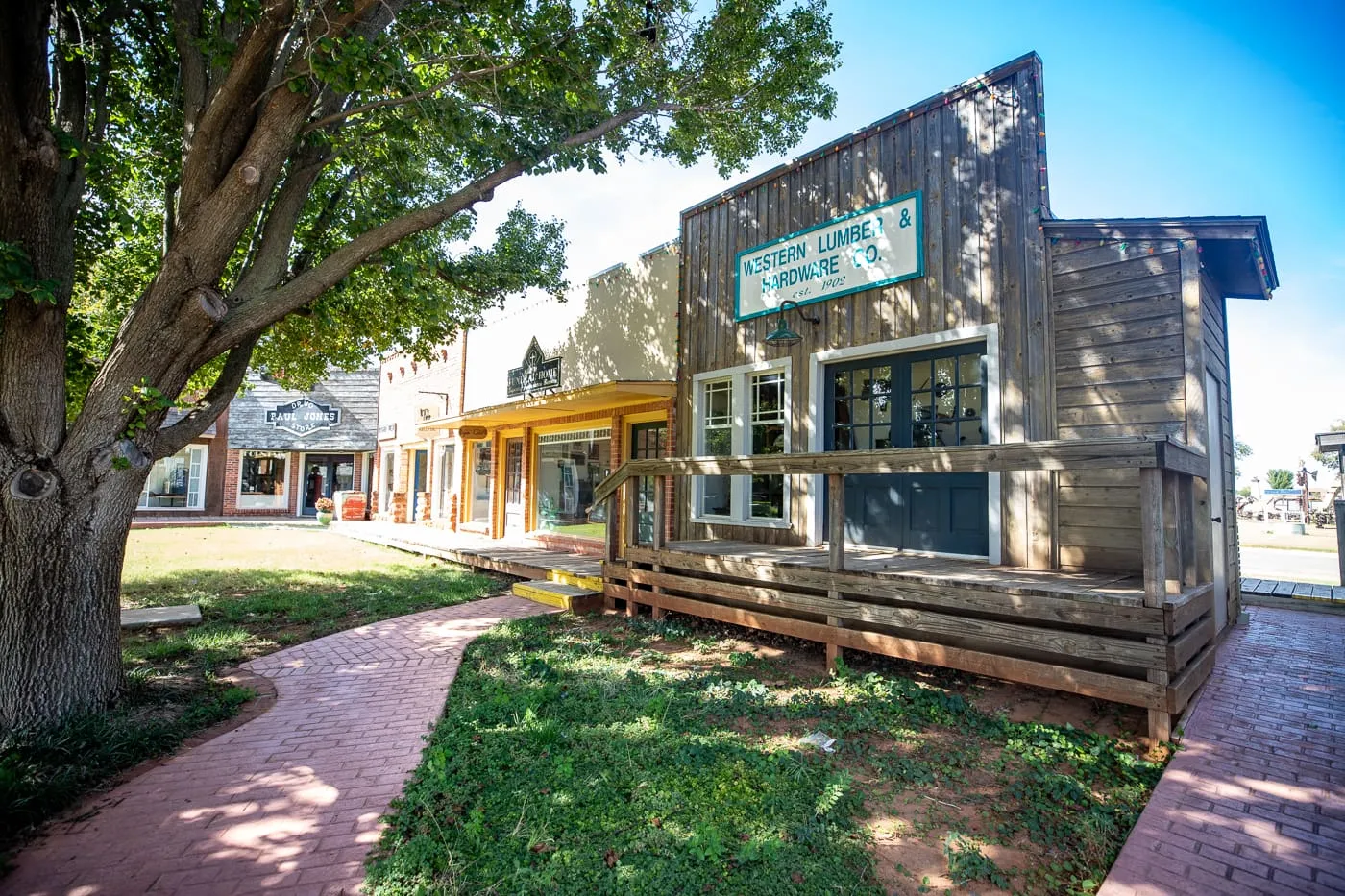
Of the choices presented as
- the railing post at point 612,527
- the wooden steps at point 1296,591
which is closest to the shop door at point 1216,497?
the wooden steps at point 1296,591

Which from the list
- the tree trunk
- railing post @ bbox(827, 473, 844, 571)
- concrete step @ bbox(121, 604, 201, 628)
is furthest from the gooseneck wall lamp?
concrete step @ bbox(121, 604, 201, 628)

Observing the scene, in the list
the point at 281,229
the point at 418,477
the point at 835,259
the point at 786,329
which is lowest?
the point at 418,477

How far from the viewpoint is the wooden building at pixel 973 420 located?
4016 millimetres

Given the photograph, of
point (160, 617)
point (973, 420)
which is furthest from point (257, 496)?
point (973, 420)

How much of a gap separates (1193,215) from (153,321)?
717 cm

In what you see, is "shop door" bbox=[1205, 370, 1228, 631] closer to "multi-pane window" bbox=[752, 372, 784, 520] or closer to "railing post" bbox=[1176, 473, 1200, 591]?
"railing post" bbox=[1176, 473, 1200, 591]

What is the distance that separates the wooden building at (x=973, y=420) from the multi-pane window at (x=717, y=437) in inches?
2.7

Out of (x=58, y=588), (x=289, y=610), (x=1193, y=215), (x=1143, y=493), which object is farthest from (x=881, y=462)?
(x=289, y=610)

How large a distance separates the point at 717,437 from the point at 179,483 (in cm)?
2169

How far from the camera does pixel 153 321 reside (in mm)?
3834

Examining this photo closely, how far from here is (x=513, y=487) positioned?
1314cm

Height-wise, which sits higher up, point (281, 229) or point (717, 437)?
point (281, 229)

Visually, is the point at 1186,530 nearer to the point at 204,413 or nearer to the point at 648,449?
the point at 648,449

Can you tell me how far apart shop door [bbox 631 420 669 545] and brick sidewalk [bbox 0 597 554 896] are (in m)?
5.09
